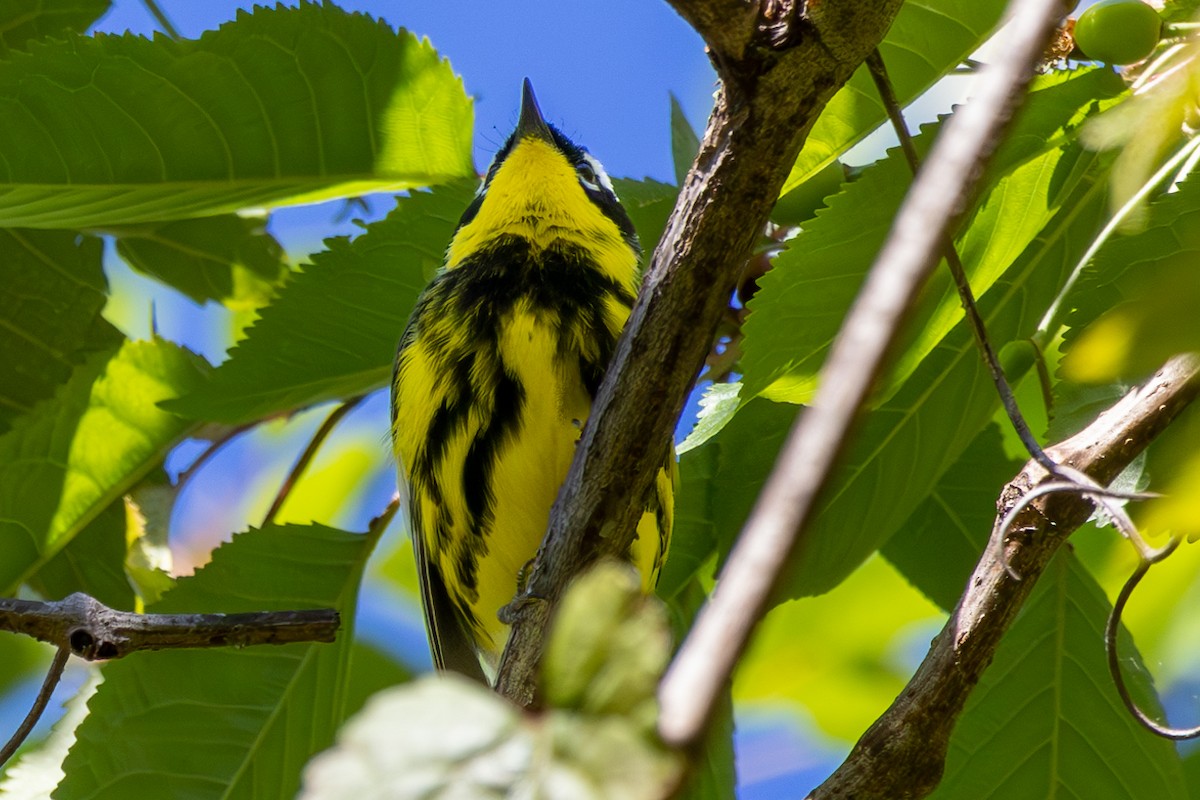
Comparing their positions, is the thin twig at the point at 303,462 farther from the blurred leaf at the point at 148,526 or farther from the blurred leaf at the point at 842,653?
the blurred leaf at the point at 842,653

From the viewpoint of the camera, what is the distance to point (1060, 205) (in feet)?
6.44

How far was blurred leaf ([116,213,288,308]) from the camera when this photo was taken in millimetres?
3250

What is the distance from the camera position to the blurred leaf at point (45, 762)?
256 cm

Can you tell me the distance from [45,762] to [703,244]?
1.80m

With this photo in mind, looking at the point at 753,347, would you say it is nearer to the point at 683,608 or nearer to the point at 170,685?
the point at 683,608

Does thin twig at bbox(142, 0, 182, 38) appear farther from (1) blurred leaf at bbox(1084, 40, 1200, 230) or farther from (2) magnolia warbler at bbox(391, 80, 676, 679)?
(1) blurred leaf at bbox(1084, 40, 1200, 230)

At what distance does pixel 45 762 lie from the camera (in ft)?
8.52

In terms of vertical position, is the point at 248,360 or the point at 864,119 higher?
the point at 248,360

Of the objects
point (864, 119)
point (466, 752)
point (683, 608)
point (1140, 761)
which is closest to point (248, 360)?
point (683, 608)

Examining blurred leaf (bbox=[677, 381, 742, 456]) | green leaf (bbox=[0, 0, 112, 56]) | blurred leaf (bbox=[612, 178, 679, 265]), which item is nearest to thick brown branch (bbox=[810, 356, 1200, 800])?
blurred leaf (bbox=[677, 381, 742, 456])

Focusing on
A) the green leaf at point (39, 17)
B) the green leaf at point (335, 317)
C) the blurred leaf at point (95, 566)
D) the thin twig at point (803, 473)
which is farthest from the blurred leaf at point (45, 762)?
the thin twig at point (803, 473)

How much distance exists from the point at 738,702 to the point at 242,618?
1610 mm

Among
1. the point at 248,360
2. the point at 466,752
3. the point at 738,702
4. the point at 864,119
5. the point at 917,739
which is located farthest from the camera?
the point at 738,702

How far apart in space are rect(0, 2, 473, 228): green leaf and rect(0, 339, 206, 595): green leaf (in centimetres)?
45
